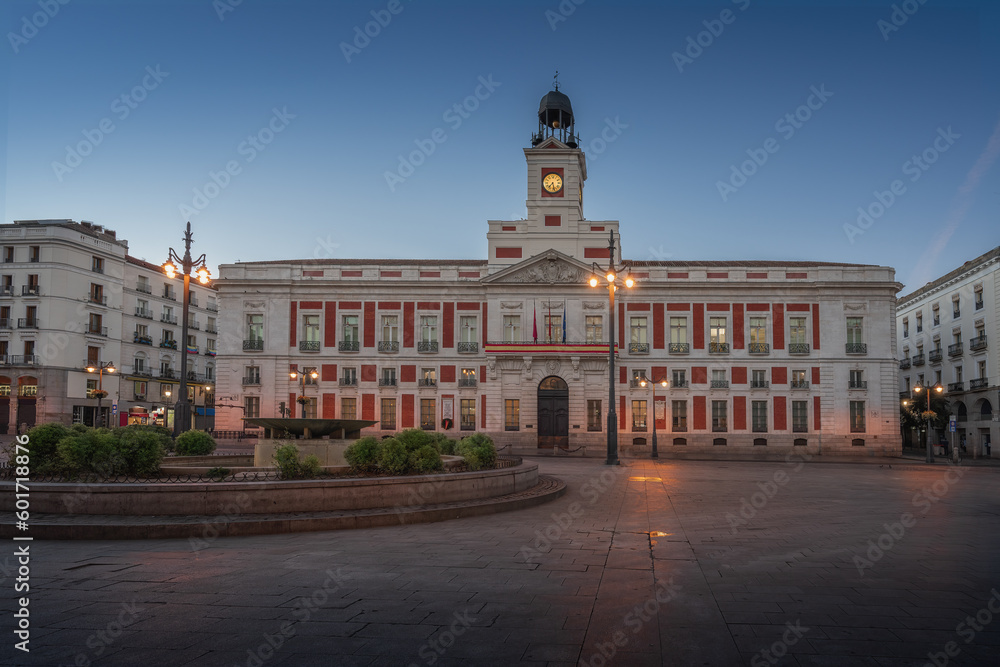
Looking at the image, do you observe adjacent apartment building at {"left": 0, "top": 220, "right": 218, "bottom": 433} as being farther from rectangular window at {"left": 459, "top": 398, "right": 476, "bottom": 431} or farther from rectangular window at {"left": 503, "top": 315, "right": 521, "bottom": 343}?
rectangular window at {"left": 503, "top": 315, "right": 521, "bottom": 343}

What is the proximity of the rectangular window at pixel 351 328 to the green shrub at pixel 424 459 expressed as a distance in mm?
36056

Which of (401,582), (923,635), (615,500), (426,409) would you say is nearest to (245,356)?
(426,409)

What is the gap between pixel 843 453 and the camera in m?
46.4

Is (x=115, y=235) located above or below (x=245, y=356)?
above

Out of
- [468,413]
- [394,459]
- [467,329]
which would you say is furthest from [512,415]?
[394,459]

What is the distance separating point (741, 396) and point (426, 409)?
20961 mm

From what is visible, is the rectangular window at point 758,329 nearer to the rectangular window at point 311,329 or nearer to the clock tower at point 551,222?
the clock tower at point 551,222

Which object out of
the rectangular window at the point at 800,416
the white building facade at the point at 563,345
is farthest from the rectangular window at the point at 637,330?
the rectangular window at the point at 800,416

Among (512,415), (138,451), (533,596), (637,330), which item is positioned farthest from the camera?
(637,330)

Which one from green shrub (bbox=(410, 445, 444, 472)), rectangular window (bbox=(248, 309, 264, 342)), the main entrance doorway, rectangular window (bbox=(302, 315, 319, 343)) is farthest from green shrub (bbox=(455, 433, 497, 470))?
rectangular window (bbox=(248, 309, 264, 342))

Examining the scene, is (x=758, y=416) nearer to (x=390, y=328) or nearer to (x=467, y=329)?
(x=467, y=329)

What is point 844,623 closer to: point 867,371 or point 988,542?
point 988,542

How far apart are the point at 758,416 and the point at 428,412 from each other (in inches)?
861

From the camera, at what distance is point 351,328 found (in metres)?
49.9
